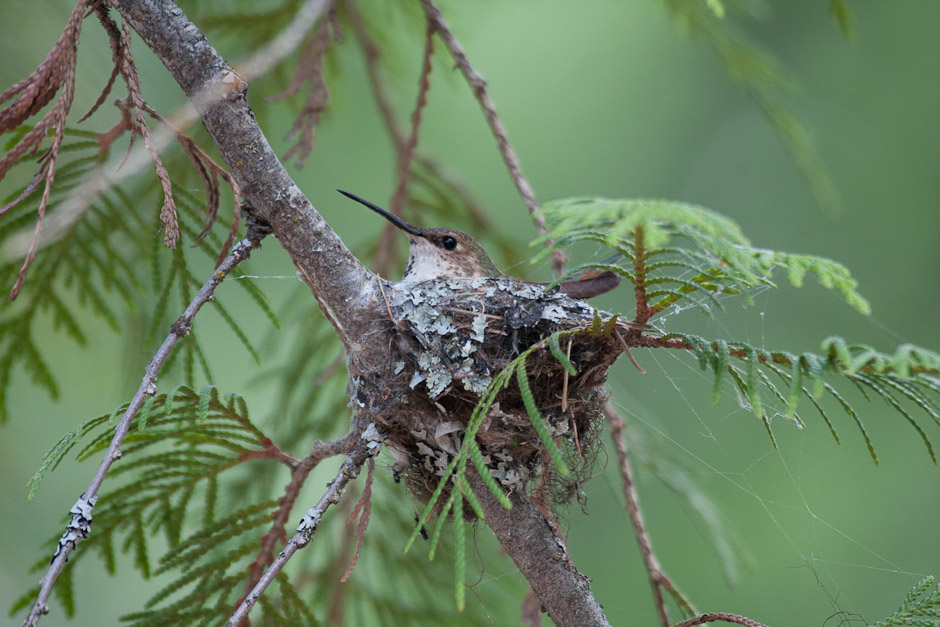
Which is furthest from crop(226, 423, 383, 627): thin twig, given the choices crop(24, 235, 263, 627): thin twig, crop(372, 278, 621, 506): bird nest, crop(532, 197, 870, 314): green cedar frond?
crop(532, 197, 870, 314): green cedar frond

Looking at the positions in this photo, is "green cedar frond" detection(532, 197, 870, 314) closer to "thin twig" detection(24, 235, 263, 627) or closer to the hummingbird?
"thin twig" detection(24, 235, 263, 627)

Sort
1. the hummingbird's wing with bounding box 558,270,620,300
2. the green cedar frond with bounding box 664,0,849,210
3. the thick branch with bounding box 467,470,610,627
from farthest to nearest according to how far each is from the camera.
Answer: the green cedar frond with bounding box 664,0,849,210 → the hummingbird's wing with bounding box 558,270,620,300 → the thick branch with bounding box 467,470,610,627

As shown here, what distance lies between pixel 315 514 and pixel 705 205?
6818 millimetres

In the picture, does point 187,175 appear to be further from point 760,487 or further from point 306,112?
point 760,487

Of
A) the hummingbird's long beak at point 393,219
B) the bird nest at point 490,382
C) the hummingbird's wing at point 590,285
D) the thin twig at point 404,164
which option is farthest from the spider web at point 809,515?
the bird nest at point 490,382

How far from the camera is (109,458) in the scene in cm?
143

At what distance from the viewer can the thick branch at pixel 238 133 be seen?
5.75 ft

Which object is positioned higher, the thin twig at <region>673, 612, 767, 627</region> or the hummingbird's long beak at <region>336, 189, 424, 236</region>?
the hummingbird's long beak at <region>336, 189, 424, 236</region>

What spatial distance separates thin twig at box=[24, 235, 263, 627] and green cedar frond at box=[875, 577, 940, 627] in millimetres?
1525

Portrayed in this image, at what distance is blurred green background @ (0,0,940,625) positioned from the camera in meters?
5.54

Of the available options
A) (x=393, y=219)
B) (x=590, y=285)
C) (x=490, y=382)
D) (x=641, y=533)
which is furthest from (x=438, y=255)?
(x=641, y=533)

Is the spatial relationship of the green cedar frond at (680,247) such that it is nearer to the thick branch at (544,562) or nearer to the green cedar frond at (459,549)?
the green cedar frond at (459,549)

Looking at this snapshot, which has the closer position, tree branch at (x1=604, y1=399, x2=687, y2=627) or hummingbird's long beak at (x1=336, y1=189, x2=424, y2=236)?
tree branch at (x1=604, y1=399, x2=687, y2=627)

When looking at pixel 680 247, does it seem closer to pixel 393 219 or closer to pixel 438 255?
pixel 393 219
